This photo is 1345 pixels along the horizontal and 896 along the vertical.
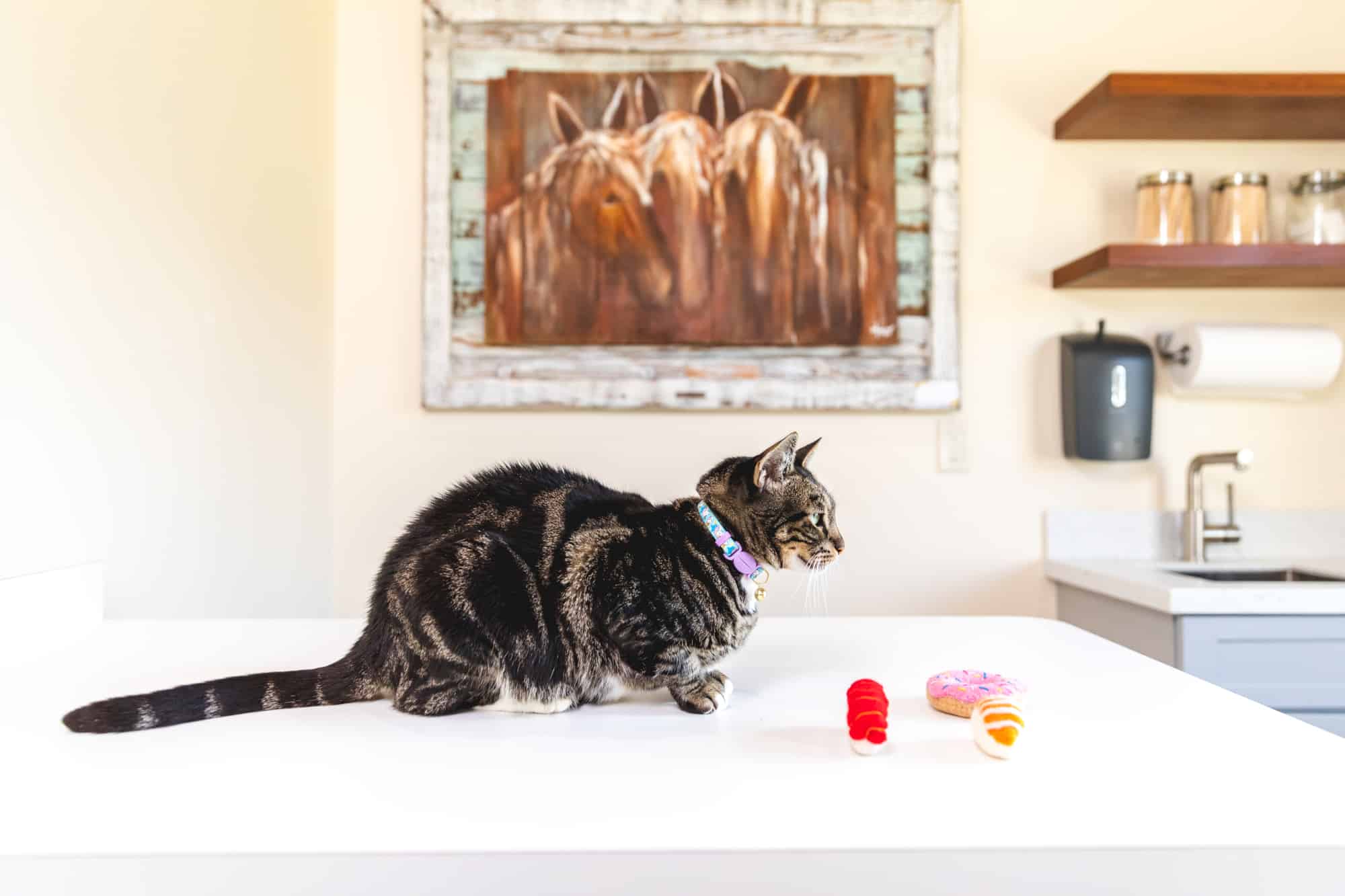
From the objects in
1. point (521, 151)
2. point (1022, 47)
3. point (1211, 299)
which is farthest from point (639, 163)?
point (1211, 299)

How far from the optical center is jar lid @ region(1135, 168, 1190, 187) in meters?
1.96

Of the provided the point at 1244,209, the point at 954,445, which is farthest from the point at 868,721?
the point at 1244,209

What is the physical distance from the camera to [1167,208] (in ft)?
6.45

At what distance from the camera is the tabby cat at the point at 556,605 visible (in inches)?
30.7

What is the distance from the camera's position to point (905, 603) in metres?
2.10

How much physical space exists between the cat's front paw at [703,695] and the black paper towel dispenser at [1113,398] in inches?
61.0

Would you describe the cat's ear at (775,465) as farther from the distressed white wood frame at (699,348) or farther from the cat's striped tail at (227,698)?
the distressed white wood frame at (699,348)

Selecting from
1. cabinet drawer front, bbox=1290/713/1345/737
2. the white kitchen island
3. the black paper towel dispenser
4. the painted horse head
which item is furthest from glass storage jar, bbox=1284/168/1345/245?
the white kitchen island

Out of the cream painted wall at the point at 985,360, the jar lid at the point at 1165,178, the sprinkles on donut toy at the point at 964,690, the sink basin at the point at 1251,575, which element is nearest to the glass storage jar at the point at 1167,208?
the jar lid at the point at 1165,178

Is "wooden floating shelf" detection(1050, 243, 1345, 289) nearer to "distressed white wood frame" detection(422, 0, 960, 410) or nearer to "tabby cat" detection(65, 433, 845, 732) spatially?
"distressed white wood frame" detection(422, 0, 960, 410)

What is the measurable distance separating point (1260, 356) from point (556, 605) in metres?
1.93

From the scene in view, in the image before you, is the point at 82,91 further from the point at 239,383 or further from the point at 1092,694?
the point at 1092,694

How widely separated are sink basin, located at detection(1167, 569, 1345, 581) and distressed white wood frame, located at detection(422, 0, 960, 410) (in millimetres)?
673

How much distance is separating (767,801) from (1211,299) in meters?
2.08
